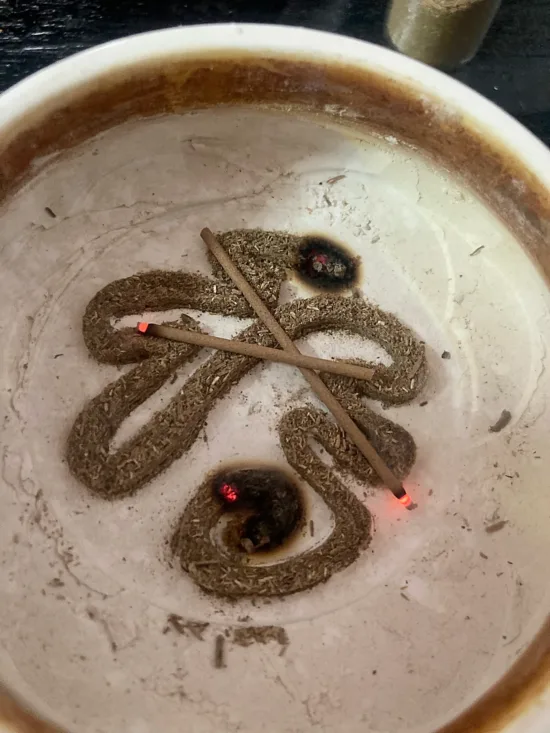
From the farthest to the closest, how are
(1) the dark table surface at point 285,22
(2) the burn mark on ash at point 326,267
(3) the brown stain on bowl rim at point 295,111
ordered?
(1) the dark table surface at point 285,22, (2) the burn mark on ash at point 326,267, (3) the brown stain on bowl rim at point 295,111

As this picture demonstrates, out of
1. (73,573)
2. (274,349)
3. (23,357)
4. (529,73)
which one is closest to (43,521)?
(73,573)

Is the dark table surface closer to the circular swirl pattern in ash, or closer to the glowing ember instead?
the circular swirl pattern in ash

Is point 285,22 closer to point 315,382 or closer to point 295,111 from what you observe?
point 295,111

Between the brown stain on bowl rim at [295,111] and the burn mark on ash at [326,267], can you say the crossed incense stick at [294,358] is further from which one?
the brown stain on bowl rim at [295,111]

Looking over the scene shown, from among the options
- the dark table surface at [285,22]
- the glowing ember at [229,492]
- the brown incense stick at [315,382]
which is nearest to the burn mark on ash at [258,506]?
the glowing ember at [229,492]

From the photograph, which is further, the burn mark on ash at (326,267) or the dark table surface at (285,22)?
the dark table surface at (285,22)

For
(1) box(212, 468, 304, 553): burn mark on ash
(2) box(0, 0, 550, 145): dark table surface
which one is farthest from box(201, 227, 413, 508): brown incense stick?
(2) box(0, 0, 550, 145): dark table surface

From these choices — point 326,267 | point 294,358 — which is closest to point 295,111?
point 326,267
